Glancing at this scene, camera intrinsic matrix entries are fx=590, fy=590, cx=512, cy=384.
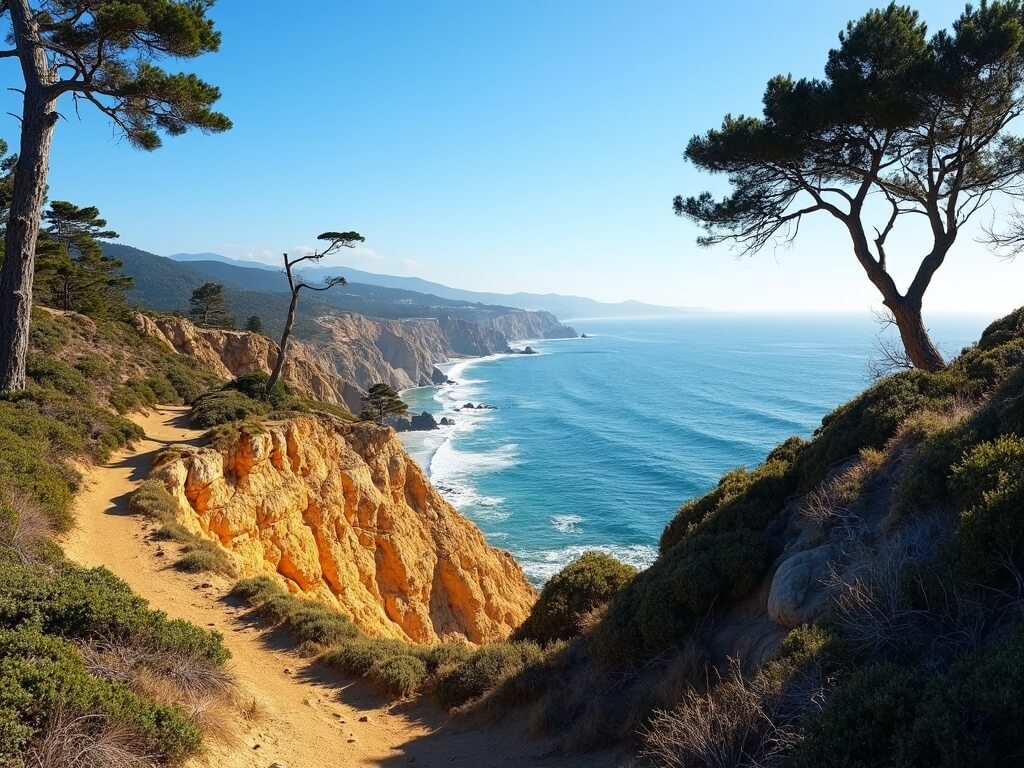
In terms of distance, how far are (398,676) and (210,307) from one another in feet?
156

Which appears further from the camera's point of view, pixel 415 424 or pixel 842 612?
pixel 415 424

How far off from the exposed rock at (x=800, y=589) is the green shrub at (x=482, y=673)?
330 cm

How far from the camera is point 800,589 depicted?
526 cm

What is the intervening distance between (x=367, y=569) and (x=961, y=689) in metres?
16.6

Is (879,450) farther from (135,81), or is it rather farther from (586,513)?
(586,513)

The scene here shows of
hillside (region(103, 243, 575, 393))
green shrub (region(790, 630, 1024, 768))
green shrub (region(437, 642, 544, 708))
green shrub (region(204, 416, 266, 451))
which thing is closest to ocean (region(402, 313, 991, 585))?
hillside (region(103, 243, 575, 393))

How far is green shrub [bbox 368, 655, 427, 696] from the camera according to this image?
25.2 feet

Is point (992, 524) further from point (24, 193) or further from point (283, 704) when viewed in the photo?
point (24, 193)

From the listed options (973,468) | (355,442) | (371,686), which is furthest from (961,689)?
(355,442)

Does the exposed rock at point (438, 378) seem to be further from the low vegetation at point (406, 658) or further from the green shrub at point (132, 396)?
the low vegetation at point (406, 658)

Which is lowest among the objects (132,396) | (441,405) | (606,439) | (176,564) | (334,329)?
(441,405)

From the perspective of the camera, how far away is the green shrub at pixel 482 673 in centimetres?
736

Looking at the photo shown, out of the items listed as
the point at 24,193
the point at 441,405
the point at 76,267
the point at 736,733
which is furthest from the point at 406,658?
the point at 441,405

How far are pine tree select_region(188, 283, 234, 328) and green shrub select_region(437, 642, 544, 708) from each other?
43533mm
